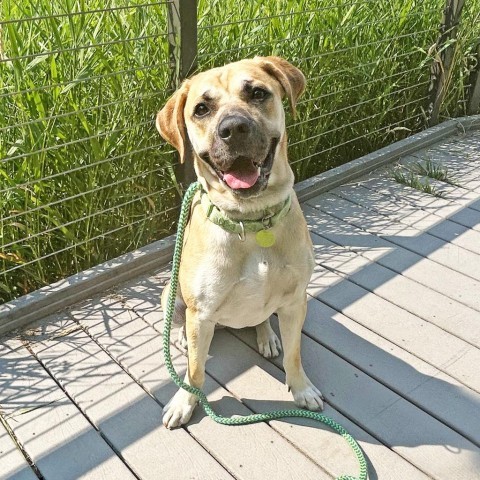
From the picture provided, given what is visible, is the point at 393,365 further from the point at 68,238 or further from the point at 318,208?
the point at 68,238

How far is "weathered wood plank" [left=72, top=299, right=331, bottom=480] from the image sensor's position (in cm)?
206

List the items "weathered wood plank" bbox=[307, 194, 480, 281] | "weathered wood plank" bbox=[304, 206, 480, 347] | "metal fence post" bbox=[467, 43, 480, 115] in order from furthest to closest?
"metal fence post" bbox=[467, 43, 480, 115] → "weathered wood plank" bbox=[307, 194, 480, 281] → "weathered wood plank" bbox=[304, 206, 480, 347]

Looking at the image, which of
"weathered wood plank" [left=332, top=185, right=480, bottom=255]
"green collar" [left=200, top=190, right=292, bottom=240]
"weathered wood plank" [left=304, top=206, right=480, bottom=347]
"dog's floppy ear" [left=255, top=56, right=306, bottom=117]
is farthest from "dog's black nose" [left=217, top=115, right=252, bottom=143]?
"weathered wood plank" [left=332, top=185, right=480, bottom=255]

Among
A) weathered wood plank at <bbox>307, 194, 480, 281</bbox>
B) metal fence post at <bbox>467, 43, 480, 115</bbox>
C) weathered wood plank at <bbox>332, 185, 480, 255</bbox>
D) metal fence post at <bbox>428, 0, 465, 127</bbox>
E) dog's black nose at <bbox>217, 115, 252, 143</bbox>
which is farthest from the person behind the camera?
metal fence post at <bbox>467, 43, 480, 115</bbox>

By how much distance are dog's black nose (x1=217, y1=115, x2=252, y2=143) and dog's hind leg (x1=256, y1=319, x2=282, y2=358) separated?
0.99m

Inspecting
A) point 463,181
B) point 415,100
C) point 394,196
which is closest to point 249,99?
point 394,196

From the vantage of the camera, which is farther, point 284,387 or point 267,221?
point 284,387

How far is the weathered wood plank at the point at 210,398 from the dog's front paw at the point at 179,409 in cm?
4

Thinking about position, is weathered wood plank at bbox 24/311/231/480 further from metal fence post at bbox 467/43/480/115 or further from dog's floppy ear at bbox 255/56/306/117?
metal fence post at bbox 467/43/480/115

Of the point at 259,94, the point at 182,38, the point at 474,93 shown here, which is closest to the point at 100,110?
the point at 182,38

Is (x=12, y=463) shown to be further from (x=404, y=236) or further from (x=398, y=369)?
(x=404, y=236)

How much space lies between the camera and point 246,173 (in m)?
1.95

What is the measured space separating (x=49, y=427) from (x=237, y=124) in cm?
135

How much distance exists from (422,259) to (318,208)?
0.81 meters
